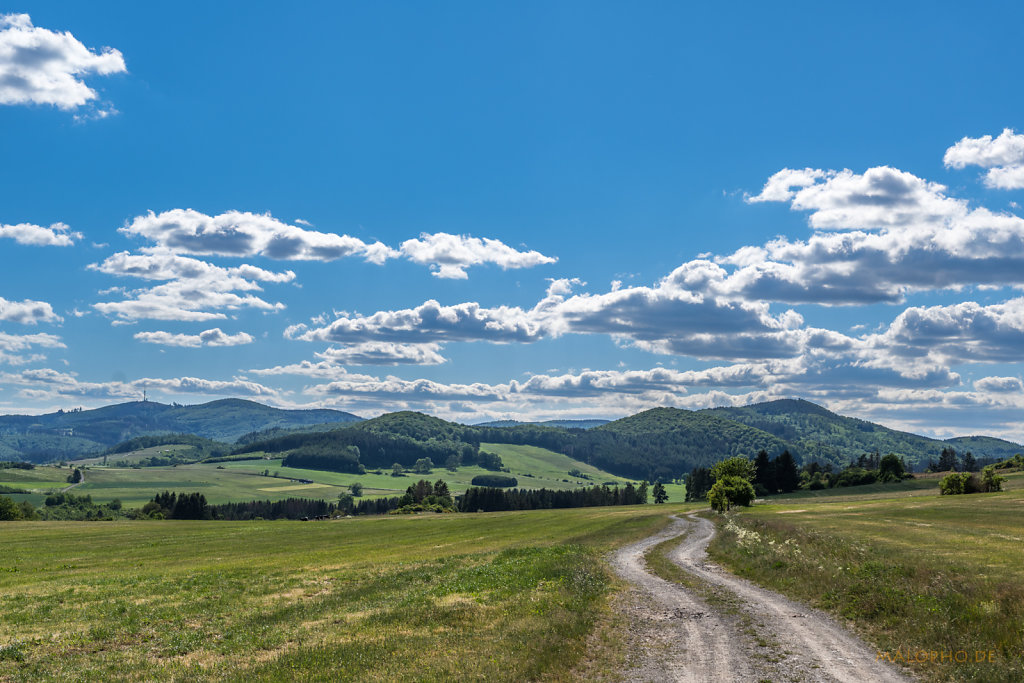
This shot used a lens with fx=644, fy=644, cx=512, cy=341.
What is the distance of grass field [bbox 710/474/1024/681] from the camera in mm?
17938

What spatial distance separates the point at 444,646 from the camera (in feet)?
66.7

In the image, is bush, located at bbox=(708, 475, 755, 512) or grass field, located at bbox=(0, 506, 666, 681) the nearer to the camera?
grass field, located at bbox=(0, 506, 666, 681)

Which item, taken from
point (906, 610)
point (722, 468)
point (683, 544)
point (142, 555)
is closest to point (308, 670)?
point (906, 610)

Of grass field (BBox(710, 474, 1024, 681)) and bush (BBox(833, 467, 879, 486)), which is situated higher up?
grass field (BBox(710, 474, 1024, 681))

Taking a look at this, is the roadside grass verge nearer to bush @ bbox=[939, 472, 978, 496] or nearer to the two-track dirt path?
the two-track dirt path

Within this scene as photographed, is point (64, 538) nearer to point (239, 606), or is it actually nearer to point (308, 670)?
point (239, 606)

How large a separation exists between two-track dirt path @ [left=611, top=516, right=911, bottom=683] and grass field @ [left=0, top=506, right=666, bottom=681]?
2151mm

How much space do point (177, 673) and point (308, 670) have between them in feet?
14.6

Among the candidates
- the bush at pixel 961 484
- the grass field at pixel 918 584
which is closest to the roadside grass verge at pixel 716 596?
the grass field at pixel 918 584

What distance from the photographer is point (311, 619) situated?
2698 centimetres

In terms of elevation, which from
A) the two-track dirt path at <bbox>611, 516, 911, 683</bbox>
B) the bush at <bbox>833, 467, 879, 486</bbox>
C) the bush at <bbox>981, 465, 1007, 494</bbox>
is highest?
the two-track dirt path at <bbox>611, 516, 911, 683</bbox>

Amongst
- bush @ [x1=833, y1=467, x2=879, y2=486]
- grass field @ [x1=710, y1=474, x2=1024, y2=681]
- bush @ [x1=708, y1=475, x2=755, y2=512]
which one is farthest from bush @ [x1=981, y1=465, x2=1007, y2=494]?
grass field @ [x1=710, y1=474, x2=1024, y2=681]

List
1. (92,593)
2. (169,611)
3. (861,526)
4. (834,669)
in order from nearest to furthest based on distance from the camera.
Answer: (834,669) < (169,611) < (92,593) < (861,526)

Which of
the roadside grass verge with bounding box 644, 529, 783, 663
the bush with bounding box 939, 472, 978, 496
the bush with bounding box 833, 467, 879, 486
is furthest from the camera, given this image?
the bush with bounding box 833, 467, 879, 486
